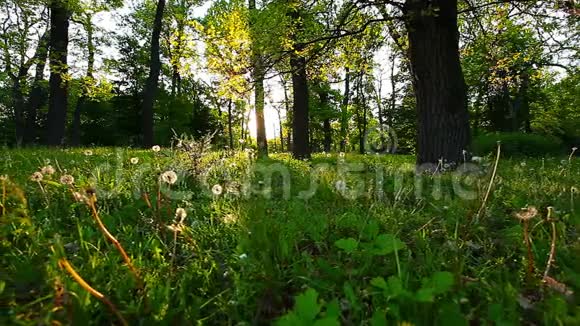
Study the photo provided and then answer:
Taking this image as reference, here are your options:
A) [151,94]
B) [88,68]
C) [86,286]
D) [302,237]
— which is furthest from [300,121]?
[88,68]

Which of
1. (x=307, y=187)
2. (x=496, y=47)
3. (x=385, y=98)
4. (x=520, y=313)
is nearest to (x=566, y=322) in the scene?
(x=520, y=313)

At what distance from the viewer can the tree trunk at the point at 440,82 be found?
6.79 meters

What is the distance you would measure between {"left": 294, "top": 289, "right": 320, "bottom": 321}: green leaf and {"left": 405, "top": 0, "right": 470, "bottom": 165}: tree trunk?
19.9ft

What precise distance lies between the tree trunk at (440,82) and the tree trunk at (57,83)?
11235 millimetres

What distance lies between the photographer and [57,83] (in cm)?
1411

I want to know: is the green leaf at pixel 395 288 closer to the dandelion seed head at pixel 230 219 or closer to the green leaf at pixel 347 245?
the green leaf at pixel 347 245

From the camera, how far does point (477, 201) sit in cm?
302

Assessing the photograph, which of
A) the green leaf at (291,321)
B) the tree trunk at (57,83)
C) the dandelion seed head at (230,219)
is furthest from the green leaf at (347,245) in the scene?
the tree trunk at (57,83)

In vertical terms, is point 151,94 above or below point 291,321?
above

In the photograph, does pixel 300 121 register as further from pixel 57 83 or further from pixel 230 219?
pixel 230 219

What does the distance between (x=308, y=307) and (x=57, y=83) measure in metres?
15.5

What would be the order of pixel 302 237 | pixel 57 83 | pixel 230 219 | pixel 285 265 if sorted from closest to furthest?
1. pixel 285 265
2. pixel 302 237
3. pixel 230 219
4. pixel 57 83

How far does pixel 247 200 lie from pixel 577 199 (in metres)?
2.45

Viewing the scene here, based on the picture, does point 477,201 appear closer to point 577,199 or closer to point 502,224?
point 502,224
